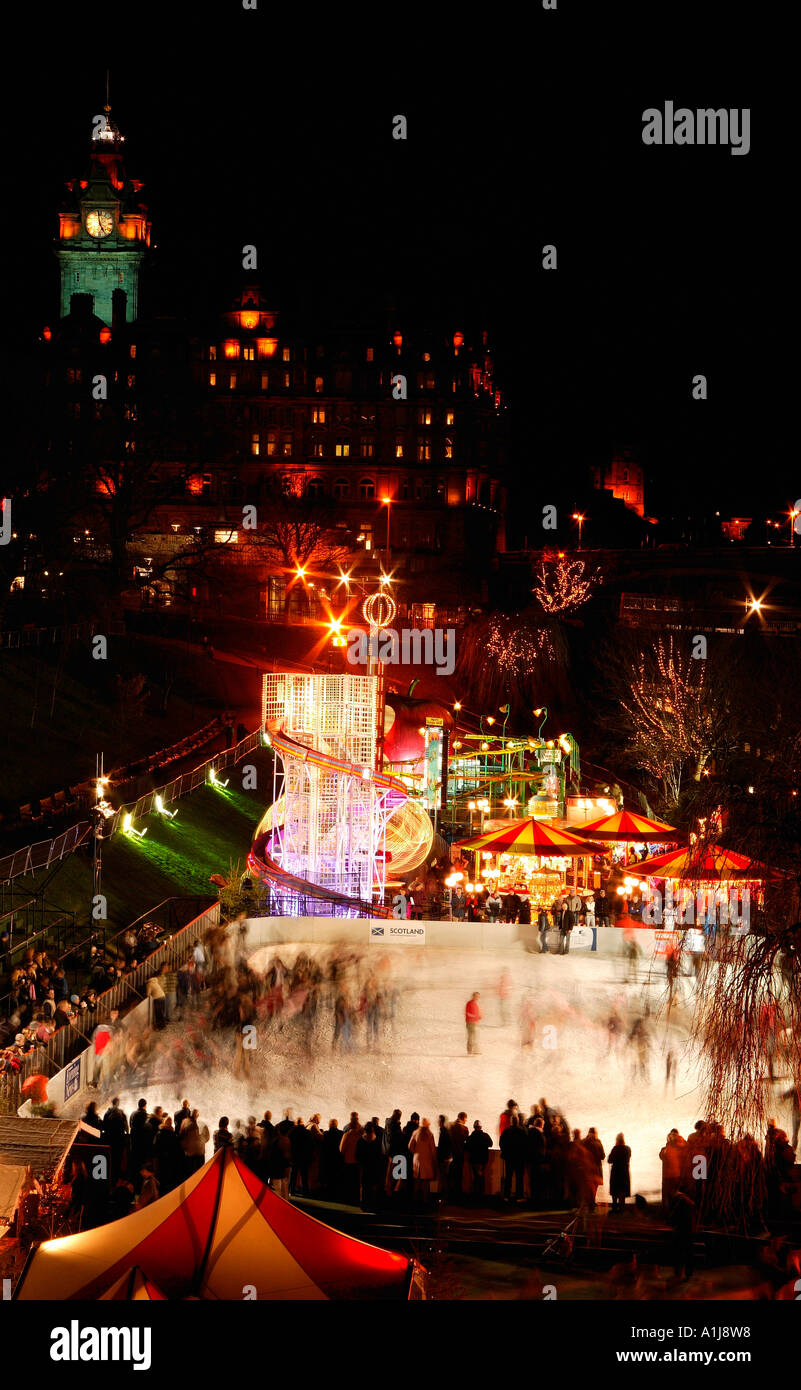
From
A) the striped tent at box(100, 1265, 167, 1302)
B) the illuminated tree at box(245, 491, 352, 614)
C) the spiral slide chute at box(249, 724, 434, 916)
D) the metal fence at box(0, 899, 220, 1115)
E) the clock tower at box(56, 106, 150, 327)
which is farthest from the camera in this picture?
the clock tower at box(56, 106, 150, 327)

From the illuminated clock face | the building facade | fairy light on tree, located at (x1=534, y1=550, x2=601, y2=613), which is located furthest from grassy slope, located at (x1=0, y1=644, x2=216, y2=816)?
the illuminated clock face

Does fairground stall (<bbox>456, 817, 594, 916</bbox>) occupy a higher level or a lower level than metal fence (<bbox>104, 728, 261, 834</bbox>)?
lower

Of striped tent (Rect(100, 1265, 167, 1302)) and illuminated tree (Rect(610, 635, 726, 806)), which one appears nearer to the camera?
striped tent (Rect(100, 1265, 167, 1302))

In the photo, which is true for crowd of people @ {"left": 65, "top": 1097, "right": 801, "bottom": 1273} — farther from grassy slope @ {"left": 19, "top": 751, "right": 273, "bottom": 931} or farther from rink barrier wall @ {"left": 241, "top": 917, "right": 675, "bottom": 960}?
grassy slope @ {"left": 19, "top": 751, "right": 273, "bottom": 931}

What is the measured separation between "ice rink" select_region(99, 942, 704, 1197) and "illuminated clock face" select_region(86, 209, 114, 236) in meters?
91.3

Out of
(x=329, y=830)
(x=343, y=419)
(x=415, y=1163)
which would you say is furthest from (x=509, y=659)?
(x=415, y=1163)

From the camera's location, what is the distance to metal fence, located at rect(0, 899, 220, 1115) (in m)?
15.2

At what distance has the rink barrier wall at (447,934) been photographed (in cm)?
2277

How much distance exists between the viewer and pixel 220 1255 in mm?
9594

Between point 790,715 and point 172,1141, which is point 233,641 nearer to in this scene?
point 790,715

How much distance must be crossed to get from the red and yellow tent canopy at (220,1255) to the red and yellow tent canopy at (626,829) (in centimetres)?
1794

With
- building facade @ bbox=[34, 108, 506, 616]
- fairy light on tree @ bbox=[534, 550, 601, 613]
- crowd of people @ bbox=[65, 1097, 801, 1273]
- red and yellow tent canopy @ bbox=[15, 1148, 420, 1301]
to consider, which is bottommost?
crowd of people @ bbox=[65, 1097, 801, 1273]

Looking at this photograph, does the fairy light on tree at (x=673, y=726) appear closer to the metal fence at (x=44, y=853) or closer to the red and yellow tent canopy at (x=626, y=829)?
the red and yellow tent canopy at (x=626, y=829)

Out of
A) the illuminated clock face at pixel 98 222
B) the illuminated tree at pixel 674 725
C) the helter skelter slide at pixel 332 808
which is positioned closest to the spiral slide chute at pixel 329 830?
the helter skelter slide at pixel 332 808
